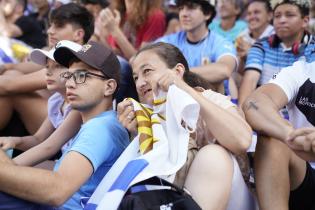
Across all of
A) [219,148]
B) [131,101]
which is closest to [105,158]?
[131,101]

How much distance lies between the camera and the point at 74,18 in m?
4.31

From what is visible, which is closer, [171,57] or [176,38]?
[171,57]

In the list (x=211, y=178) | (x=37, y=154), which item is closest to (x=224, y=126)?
(x=211, y=178)

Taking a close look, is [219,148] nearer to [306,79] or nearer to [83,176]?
[83,176]

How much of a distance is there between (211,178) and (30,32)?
517 centimetres

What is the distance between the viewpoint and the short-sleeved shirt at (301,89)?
307 centimetres

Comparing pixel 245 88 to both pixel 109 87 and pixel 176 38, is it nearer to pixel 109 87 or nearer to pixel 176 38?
pixel 176 38

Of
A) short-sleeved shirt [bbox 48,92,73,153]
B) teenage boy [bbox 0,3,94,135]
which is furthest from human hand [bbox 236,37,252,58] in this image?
short-sleeved shirt [bbox 48,92,73,153]

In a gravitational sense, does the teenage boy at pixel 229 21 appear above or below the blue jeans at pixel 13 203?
below

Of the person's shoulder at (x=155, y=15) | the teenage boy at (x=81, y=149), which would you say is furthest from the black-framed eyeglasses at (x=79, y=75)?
the person's shoulder at (x=155, y=15)

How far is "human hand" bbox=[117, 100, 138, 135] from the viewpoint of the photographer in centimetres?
275

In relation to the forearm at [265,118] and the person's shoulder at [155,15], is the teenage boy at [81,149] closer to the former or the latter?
the forearm at [265,118]

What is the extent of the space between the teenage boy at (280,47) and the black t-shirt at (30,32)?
3167 millimetres

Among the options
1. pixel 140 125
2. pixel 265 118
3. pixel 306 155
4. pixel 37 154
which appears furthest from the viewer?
pixel 37 154
